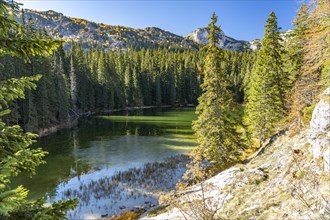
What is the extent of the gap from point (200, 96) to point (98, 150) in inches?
597

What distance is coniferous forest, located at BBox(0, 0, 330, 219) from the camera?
437 centimetres

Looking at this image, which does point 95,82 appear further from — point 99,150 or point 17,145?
point 17,145

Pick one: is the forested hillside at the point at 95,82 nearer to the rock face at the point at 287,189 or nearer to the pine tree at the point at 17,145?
Answer: the rock face at the point at 287,189

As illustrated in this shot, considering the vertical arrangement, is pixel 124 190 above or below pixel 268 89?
below

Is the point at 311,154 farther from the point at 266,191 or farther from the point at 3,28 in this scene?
the point at 3,28

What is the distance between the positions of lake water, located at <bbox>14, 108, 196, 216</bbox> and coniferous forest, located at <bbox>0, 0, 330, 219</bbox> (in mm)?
2411

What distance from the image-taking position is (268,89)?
2427cm

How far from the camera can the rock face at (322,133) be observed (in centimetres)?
841

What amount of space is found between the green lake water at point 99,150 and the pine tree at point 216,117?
760 cm

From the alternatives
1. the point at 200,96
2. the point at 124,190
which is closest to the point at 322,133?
the point at 200,96

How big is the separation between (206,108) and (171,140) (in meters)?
15.7

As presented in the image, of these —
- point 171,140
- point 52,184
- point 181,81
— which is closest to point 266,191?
point 52,184

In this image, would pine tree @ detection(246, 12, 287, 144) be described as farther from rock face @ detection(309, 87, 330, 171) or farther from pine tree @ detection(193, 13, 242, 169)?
rock face @ detection(309, 87, 330, 171)

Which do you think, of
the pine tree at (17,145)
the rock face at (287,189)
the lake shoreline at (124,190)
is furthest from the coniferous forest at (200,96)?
the rock face at (287,189)
